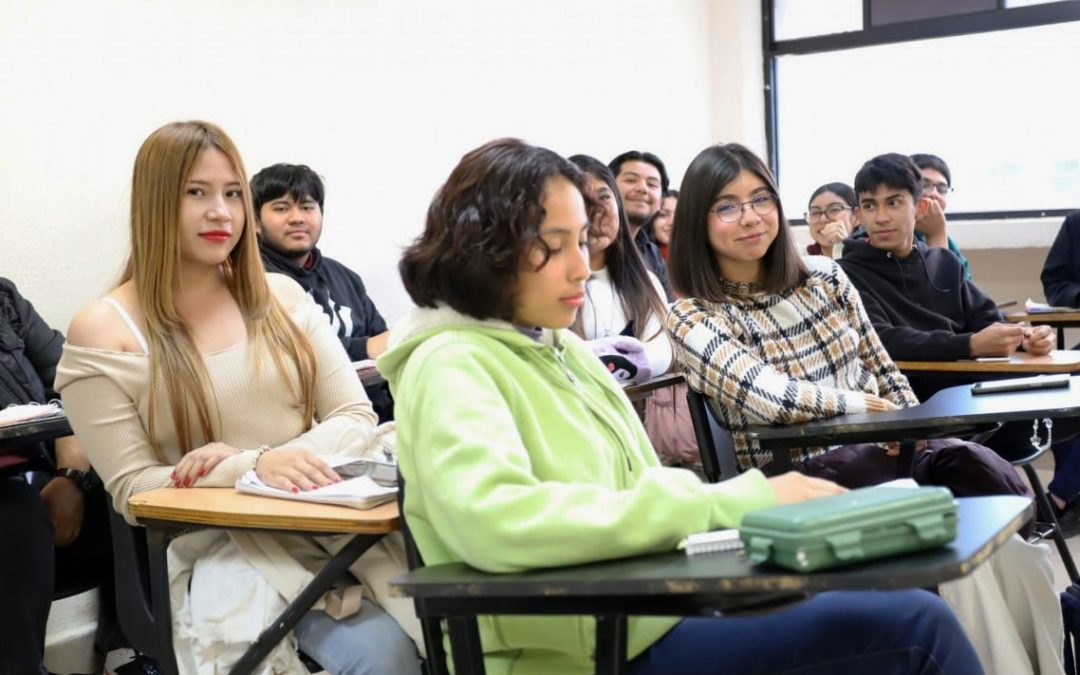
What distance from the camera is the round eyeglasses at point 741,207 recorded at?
2.68 m

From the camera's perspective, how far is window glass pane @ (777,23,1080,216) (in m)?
6.62

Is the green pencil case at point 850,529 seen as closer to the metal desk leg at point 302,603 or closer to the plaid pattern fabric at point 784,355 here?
the metal desk leg at point 302,603

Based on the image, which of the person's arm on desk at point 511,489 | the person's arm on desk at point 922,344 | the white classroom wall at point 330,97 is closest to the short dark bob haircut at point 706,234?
the person's arm on desk at point 922,344

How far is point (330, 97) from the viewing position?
4.36 metres

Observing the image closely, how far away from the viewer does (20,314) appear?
10.2 ft

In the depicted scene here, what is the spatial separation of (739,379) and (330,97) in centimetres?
244

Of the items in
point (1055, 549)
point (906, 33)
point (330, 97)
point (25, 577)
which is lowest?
point (1055, 549)

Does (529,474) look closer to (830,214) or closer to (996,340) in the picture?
(996,340)

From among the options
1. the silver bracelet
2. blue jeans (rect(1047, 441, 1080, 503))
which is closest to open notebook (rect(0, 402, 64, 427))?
the silver bracelet

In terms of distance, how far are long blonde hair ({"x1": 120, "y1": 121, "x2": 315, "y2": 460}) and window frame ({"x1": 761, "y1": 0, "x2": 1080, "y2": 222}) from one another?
5.44 meters

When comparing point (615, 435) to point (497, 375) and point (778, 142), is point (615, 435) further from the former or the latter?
point (778, 142)

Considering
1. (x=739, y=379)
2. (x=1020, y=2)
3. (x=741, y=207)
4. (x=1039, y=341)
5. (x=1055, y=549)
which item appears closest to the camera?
(x=739, y=379)

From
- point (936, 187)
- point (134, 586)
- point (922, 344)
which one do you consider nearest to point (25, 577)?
point (134, 586)

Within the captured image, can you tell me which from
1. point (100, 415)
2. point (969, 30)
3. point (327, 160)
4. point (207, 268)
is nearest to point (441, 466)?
point (100, 415)
